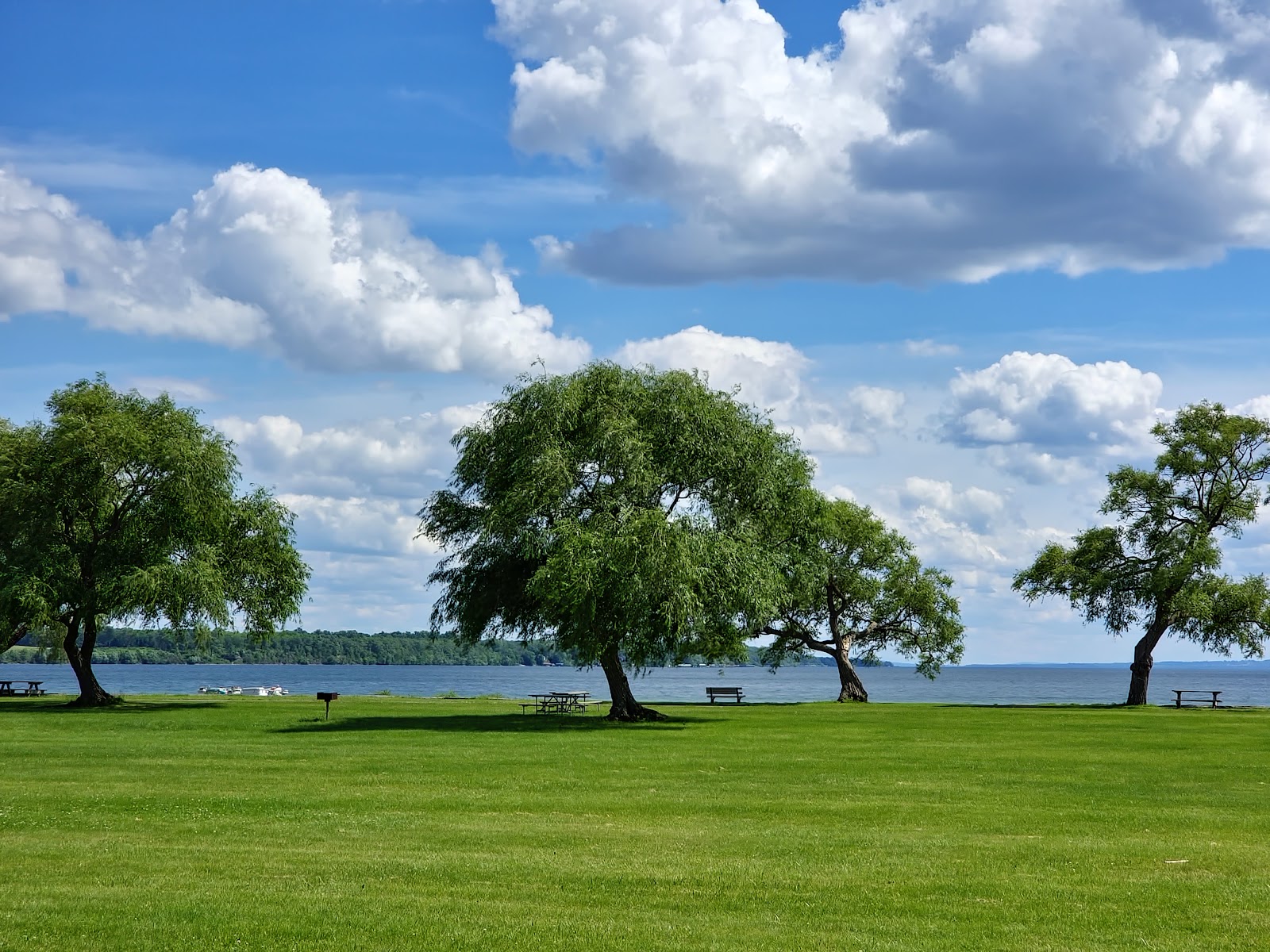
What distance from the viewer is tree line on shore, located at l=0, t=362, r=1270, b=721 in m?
40.4

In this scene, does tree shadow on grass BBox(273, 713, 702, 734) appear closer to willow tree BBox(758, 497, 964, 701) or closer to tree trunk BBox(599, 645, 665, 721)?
tree trunk BBox(599, 645, 665, 721)

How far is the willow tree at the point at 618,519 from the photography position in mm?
38594

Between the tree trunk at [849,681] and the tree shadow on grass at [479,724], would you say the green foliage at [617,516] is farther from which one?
the tree trunk at [849,681]

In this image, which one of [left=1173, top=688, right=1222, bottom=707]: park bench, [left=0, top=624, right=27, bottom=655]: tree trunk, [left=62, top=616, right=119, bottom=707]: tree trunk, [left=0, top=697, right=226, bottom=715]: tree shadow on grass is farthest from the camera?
[left=1173, top=688, right=1222, bottom=707]: park bench

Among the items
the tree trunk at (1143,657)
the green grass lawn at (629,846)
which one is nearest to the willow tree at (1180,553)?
the tree trunk at (1143,657)

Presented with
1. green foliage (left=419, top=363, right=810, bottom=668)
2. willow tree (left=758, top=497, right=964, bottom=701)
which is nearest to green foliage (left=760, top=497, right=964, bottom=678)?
willow tree (left=758, top=497, right=964, bottom=701)

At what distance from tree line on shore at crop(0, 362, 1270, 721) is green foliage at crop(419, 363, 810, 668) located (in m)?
0.09

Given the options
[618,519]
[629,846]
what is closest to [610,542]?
[618,519]

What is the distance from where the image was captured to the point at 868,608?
6956 centimetres

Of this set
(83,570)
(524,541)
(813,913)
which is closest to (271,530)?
(83,570)

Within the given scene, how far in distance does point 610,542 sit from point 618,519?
8.96 feet

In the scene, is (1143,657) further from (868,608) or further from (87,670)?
(87,670)

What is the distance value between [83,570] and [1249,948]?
160ft

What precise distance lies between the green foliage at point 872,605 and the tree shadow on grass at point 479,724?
23.4 meters
